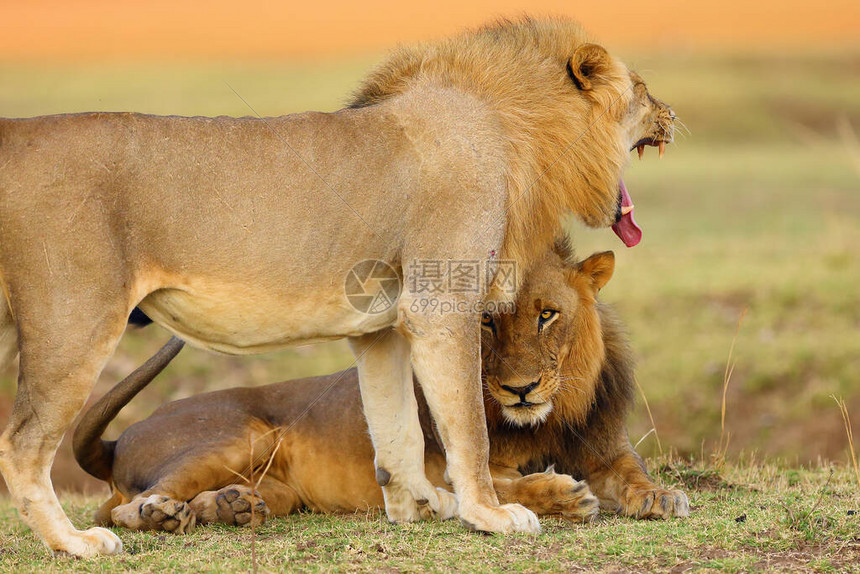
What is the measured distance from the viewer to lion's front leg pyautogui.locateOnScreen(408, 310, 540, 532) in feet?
12.1

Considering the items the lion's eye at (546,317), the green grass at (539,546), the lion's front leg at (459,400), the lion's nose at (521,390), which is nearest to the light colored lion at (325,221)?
the lion's front leg at (459,400)

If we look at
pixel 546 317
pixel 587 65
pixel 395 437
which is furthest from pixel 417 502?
pixel 587 65

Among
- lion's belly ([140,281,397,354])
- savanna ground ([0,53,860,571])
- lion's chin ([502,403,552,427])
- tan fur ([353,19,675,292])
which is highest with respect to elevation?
tan fur ([353,19,675,292])

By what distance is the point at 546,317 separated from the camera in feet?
14.1

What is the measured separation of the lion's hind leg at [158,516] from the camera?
13.0 feet

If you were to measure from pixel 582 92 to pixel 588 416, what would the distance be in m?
1.38

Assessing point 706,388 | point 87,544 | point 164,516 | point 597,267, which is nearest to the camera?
point 87,544

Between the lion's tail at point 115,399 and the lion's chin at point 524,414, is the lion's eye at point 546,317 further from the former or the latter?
the lion's tail at point 115,399

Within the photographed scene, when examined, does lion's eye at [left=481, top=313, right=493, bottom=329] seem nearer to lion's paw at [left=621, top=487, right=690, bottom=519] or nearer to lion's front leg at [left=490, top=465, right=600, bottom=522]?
lion's front leg at [left=490, top=465, right=600, bottom=522]

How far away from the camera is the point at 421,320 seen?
368 cm

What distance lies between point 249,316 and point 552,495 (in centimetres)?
138
